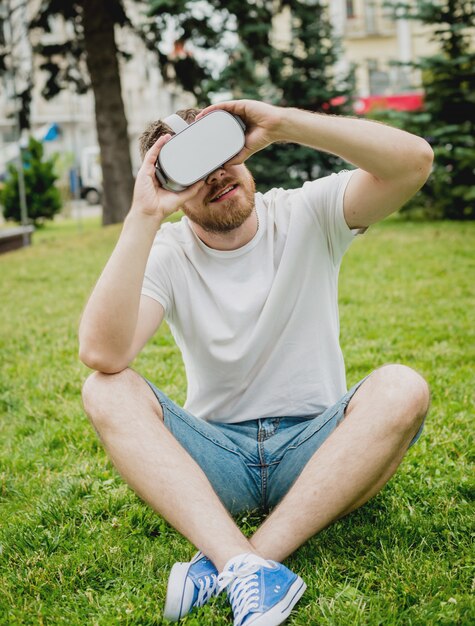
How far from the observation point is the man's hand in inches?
86.0

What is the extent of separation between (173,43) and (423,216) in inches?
194

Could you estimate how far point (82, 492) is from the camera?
2693 mm

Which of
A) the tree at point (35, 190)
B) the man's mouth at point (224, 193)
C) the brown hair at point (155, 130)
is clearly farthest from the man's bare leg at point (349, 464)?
the tree at point (35, 190)

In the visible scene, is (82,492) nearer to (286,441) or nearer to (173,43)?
(286,441)

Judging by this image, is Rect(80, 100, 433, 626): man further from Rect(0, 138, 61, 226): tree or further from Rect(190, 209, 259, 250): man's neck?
Rect(0, 138, 61, 226): tree

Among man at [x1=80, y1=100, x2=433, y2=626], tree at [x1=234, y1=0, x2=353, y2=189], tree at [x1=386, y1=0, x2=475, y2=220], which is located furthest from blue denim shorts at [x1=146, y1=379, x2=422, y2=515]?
tree at [x1=234, y1=0, x2=353, y2=189]

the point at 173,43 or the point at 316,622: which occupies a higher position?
the point at 173,43

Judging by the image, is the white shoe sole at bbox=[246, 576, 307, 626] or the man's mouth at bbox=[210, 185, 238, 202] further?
the man's mouth at bbox=[210, 185, 238, 202]

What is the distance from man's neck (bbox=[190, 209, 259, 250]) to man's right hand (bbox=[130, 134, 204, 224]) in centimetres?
20

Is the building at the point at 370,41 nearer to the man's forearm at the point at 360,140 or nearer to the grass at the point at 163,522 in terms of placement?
the grass at the point at 163,522

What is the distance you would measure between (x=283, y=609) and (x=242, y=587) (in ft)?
0.40

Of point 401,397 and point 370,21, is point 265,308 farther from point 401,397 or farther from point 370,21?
point 370,21

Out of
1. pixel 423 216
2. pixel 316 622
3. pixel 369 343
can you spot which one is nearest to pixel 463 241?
pixel 423 216

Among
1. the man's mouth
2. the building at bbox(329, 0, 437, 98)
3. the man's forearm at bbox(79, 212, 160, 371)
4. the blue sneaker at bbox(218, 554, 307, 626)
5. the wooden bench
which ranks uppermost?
the building at bbox(329, 0, 437, 98)
